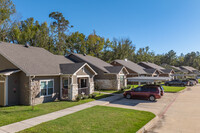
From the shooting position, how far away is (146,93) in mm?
18125

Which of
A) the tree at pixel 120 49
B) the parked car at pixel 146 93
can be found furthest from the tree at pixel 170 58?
the parked car at pixel 146 93

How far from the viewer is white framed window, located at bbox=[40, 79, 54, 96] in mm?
15639

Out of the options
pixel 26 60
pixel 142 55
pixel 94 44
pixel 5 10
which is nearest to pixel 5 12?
pixel 5 10

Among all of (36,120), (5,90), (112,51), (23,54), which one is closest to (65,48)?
(112,51)

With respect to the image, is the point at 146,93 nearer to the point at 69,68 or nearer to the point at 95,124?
the point at 69,68

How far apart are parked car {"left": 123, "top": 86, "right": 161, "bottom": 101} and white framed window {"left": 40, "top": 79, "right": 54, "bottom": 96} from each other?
30.7 ft

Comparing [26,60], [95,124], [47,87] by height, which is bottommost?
[95,124]

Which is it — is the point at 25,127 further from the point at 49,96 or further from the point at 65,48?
the point at 65,48

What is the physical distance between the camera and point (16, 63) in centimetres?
1445

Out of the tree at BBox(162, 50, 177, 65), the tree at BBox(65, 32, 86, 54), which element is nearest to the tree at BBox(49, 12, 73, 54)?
the tree at BBox(65, 32, 86, 54)

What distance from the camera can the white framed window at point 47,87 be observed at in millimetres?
15639

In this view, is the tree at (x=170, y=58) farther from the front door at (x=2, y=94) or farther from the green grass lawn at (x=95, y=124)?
the front door at (x=2, y=94)

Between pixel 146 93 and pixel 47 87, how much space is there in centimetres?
1145

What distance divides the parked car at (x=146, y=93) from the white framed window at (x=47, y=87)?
9.36 metres
